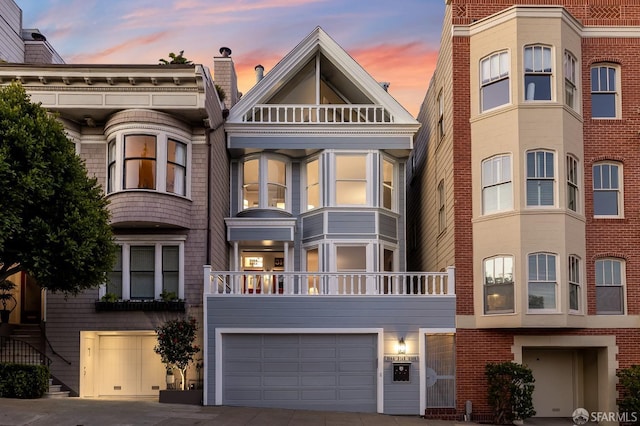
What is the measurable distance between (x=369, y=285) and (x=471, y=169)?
451cm

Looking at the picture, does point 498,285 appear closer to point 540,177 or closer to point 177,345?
point 540,177

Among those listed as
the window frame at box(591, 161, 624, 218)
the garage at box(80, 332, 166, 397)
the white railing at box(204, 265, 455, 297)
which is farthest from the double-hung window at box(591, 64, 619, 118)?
the garage at box(80, 332, 166, 397)

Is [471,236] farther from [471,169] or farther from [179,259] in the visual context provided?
[179,259]

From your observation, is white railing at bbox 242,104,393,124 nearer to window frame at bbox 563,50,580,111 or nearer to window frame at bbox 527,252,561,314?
window frame at bbox 563,50,580,111

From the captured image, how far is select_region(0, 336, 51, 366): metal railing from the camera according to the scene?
20484mm

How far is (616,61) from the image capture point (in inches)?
838

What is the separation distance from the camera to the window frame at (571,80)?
2070cm

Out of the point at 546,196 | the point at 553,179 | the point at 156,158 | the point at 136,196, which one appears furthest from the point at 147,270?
the point at 553,179

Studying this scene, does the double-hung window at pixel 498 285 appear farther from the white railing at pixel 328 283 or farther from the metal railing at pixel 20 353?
the metal railing at pixel 20 353

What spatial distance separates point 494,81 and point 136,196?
35.6 feet

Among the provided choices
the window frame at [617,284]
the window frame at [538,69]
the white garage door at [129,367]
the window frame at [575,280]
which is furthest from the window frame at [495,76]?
the white garage door at [129,367]

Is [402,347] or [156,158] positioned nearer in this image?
[402,347]

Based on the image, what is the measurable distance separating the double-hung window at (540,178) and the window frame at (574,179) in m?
0.59

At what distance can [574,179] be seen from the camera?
20.5 m
